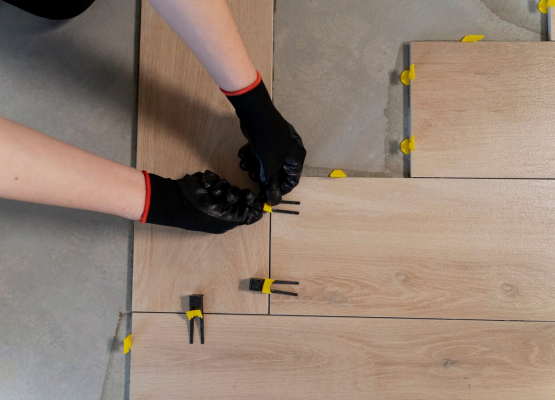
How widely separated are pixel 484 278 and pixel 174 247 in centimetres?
77

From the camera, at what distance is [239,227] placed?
0.93 metres

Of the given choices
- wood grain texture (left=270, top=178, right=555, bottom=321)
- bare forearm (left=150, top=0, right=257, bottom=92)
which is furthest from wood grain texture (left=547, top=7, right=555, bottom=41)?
bare forearm (left=150, top=0, right=257, bottom=92)

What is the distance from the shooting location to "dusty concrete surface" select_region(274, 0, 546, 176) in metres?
0.96

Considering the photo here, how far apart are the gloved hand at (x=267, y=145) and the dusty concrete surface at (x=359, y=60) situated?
0.11m

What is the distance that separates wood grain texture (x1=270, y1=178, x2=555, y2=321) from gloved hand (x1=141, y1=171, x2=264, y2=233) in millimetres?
97

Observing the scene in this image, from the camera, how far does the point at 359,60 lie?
0.96 metres

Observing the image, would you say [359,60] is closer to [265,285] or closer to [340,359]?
[265,285]

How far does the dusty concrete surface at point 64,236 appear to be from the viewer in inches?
37.7

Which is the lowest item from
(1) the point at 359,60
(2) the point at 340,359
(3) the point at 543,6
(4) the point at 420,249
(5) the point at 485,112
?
(2) the point at 340,359

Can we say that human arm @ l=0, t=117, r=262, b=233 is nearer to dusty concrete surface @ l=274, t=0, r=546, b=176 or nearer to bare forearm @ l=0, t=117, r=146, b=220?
bare forearm @ l=0, t=117, r=146, b=220

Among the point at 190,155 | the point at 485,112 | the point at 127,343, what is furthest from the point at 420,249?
the point at 127,343

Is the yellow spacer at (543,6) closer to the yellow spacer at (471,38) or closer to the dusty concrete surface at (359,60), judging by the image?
the dusty concrete surface at (359,60)

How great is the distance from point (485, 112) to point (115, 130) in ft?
3.07

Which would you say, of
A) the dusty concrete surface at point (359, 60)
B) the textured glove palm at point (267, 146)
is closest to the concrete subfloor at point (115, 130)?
the dusty concrete surface at point (359, 60)
